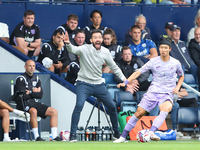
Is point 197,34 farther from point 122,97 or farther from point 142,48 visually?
point 122,97

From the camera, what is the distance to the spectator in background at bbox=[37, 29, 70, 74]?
10.4 m

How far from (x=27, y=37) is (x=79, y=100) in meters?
3.55

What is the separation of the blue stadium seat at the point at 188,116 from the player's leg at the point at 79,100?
110 inches

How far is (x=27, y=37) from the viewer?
10742 mm

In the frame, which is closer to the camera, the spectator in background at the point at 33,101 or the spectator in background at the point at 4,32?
the spectator in background at the point at 33,101

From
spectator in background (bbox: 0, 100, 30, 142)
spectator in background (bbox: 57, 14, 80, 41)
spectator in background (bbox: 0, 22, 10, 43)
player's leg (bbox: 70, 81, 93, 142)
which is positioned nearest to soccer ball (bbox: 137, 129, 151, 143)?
player's leg (bbox: 70, 81, 93, 142)

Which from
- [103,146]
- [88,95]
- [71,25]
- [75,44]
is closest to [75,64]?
[75,44]

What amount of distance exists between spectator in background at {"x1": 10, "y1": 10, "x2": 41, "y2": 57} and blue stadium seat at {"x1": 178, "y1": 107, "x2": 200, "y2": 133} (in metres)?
3.78

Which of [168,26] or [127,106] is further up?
[168,26]

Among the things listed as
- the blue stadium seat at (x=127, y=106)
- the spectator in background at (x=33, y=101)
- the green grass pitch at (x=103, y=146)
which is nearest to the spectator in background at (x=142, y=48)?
the blue stadium seat at (x=127, y=106)

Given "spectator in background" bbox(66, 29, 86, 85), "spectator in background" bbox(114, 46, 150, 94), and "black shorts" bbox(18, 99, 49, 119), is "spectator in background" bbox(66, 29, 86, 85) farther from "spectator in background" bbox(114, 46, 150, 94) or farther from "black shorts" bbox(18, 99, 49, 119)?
"black shorts" bbox(18, 99, 49, 119)

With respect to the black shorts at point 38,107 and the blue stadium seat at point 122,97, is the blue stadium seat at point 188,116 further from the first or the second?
the black shorts at point 38,107

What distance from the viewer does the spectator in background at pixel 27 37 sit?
10.6 metres

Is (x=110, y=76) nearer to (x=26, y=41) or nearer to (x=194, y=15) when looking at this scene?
(x=26, y=41)
